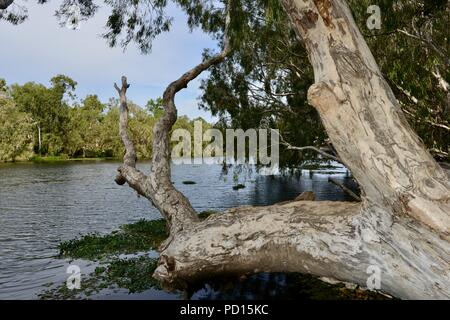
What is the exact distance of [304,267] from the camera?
175 inches

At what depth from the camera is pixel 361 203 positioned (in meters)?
4.00

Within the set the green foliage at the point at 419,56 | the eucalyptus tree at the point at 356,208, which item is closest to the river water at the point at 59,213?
the eucalyptus tree at the point at 356,208

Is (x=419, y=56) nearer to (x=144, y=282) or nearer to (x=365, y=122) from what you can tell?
(x=144, y=282)

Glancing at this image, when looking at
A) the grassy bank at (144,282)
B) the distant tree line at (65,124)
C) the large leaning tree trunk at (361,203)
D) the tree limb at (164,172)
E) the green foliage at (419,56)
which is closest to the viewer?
the large leaning tree trunk at (361,203)

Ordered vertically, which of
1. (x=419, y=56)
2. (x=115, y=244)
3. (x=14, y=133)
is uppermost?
(x=14, y=133)

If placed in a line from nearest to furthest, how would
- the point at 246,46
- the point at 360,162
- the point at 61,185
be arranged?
the point at 360,162 < the point at 246,46 < the point at 61,185

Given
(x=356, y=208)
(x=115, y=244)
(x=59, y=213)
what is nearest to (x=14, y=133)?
(x=59, y=213)

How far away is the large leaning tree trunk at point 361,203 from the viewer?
3402 millimetres

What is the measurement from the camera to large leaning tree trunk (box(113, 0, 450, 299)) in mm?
3402

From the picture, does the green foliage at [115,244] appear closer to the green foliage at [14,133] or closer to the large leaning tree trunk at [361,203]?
the large leaning tree trunk at [361,203]

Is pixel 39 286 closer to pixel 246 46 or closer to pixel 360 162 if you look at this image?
pixel 360 162

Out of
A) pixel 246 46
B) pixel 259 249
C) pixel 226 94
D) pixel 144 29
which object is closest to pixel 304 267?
pixel 259 249

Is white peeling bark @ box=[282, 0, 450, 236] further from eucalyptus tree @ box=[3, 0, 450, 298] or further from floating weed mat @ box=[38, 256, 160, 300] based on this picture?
floating weed mat @ box=[38, 256, 160, 300]

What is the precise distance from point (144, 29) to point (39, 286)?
23.2ft
